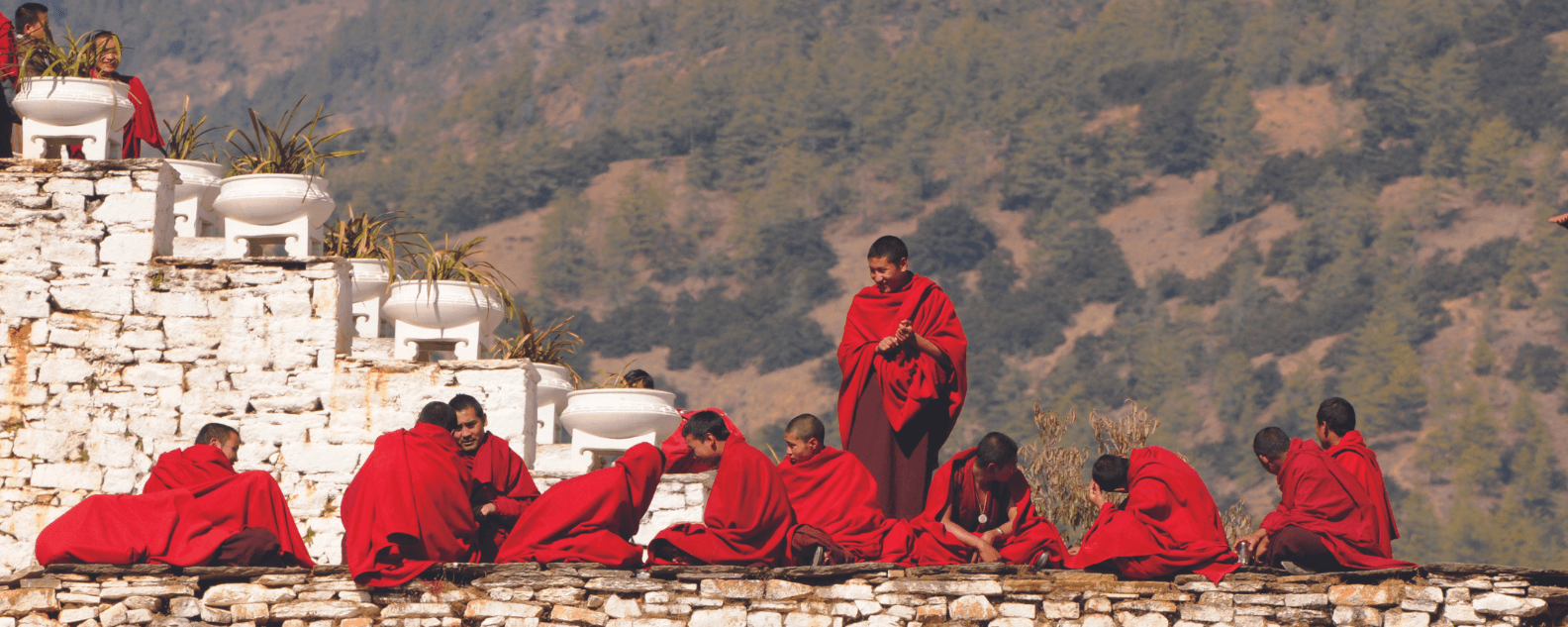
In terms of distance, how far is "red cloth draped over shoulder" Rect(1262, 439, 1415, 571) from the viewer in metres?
7.92

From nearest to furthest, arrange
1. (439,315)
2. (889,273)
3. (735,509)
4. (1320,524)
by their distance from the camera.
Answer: (1320,524) → (735,509) → (889,273) → (439,315)

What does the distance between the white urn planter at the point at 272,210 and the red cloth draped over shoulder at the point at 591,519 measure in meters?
3.43

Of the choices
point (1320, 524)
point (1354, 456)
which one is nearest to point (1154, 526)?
point (1320, 524)

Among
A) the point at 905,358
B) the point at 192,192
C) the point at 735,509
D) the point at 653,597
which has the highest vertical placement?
the point at 192,192

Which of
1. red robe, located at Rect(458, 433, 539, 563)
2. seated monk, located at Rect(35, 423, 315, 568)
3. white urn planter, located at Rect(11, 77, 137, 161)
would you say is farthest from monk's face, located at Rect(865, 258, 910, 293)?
white urn planter, located at Rect(11, 77, 137, 161)

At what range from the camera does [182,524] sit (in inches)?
328

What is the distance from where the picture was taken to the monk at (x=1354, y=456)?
8234mm

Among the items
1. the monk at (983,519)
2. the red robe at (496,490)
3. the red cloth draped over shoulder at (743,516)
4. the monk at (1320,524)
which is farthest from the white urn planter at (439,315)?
the monk at (1320,524)

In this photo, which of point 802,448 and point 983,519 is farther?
point 802,448

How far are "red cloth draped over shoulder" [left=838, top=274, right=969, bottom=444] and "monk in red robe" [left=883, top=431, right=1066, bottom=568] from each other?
2.18 feet

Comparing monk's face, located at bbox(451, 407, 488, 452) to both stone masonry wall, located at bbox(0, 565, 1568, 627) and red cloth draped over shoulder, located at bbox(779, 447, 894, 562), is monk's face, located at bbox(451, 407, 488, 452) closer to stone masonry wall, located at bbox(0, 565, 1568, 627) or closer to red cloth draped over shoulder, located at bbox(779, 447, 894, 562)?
stone masonry wall, located at bbox(0, 565, 1568, 627)

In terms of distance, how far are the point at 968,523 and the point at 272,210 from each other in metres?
5.02

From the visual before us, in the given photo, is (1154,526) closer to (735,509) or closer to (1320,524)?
(1320,524)

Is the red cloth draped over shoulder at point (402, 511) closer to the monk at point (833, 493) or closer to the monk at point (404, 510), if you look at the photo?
the monk at point (404, 510)
